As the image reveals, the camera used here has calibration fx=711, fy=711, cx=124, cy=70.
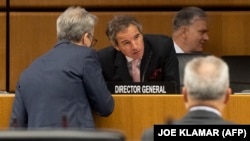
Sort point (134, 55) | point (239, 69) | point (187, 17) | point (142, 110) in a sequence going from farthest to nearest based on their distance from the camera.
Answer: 1. point (187, 17)
2. point (239, 69)
3. point (134, 55)
4. point (142, 110)

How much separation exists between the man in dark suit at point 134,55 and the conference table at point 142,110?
1.39 ft

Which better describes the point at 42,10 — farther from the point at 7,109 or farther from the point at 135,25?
the point at 7,109

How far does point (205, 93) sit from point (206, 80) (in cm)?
5

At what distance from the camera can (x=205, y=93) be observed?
2.54 meters

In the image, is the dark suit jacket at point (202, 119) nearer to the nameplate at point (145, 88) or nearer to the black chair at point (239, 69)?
the nameplate at point (145, 88)

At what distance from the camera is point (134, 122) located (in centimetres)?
366

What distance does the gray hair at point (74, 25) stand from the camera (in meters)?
3.65

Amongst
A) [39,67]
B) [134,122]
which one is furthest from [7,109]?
[134,122]

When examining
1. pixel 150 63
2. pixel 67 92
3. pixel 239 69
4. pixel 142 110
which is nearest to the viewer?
pixel 67 92

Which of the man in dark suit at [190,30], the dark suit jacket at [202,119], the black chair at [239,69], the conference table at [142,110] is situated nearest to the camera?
the dark suit jacket at [202,119]

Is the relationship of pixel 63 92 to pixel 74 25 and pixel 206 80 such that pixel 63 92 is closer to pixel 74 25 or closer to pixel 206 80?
pixel 74 25

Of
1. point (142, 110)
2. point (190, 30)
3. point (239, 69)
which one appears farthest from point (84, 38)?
point (190, 30)

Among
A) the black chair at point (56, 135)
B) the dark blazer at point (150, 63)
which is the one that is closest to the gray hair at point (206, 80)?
the black chair at point (56, 135)

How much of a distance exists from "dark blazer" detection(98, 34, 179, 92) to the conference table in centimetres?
39
